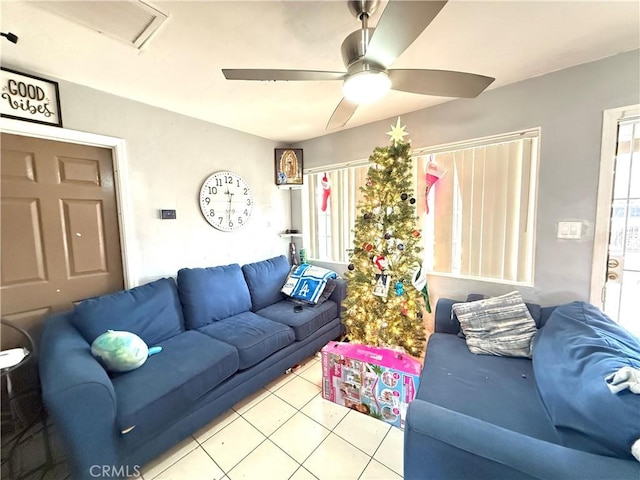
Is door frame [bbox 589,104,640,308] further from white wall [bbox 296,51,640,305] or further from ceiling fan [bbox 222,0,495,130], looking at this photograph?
ceiling fan [bbox 222,0,495,130]

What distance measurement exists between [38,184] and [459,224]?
3339 millimetres

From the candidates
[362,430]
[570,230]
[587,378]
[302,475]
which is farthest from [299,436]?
[570,230]

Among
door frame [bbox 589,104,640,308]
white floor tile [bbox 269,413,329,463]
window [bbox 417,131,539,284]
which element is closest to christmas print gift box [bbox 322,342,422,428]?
white floor tile [bbox 269,413,329,463]

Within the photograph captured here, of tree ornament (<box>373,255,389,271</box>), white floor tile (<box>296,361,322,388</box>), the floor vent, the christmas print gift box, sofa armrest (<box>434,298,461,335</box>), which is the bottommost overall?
white floor tile (<box>296,361,322,388</box>)

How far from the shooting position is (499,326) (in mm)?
1778

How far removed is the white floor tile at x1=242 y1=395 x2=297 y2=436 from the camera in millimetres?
1733

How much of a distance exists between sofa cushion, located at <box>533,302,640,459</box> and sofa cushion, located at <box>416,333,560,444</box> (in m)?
0.09

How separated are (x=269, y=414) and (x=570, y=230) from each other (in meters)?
2.58

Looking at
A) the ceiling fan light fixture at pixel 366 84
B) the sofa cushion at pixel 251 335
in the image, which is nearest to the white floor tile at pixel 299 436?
the sofa cushion at pixel 251 335

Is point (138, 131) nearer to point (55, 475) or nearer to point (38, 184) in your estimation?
point (38, 184)

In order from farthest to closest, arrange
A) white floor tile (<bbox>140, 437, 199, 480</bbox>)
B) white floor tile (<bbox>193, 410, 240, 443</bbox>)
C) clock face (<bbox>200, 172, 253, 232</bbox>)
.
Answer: clock face (<bbox>200, 172, 253, 232</bbox>), white floor tile (<bbox>193, 410, 240, 443</bbox>), white floor tile (<bbox>140, 437, 199, 480</bbox>)

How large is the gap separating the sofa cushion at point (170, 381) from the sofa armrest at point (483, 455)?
48.1 inches

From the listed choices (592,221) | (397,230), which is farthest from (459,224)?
(592,221)

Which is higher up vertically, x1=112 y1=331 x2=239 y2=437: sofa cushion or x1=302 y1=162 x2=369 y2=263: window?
x1=302 y1=162 x2=369 y2=263: window
